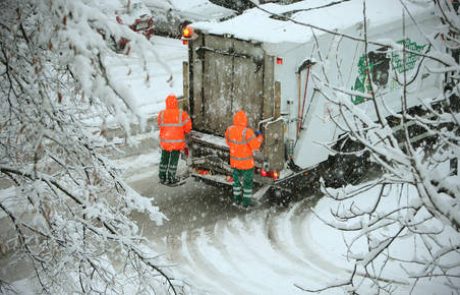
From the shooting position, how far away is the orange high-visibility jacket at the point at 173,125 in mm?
9453

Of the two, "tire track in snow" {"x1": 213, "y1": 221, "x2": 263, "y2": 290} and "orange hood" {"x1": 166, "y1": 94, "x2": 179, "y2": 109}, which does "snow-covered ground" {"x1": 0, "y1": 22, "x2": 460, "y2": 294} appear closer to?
"tire track in snow" {"x1": 213, "y1": 221, "x2": 263, "y2": 290}

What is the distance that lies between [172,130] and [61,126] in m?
5.76

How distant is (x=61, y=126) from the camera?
3.75 metres

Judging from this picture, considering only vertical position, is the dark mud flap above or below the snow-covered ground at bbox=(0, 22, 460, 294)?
above

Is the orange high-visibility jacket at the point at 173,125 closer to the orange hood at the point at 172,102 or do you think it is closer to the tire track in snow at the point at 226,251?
the orange hood at the point at 172,102

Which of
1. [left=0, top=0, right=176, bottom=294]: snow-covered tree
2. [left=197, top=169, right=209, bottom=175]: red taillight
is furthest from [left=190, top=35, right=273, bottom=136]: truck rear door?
[left=0, top=0, right=176, bottom=294]: snow-covered tree

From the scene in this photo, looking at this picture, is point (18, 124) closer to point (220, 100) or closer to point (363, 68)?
point (220, 100)

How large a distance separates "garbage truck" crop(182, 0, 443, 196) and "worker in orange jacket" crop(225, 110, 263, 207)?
227 millimetres

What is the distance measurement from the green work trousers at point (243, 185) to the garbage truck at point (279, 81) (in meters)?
0.25

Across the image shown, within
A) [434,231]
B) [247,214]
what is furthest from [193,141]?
[434,231]

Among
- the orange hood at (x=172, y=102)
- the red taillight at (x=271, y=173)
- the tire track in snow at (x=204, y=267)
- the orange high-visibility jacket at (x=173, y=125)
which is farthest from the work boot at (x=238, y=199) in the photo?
the orange hood at (x=172, y=102)

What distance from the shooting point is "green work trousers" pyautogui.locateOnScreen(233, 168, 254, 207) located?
906cm

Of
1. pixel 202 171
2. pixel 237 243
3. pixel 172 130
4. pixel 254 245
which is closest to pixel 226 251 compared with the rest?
pixel 237 243

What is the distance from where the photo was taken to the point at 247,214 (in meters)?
9.52
